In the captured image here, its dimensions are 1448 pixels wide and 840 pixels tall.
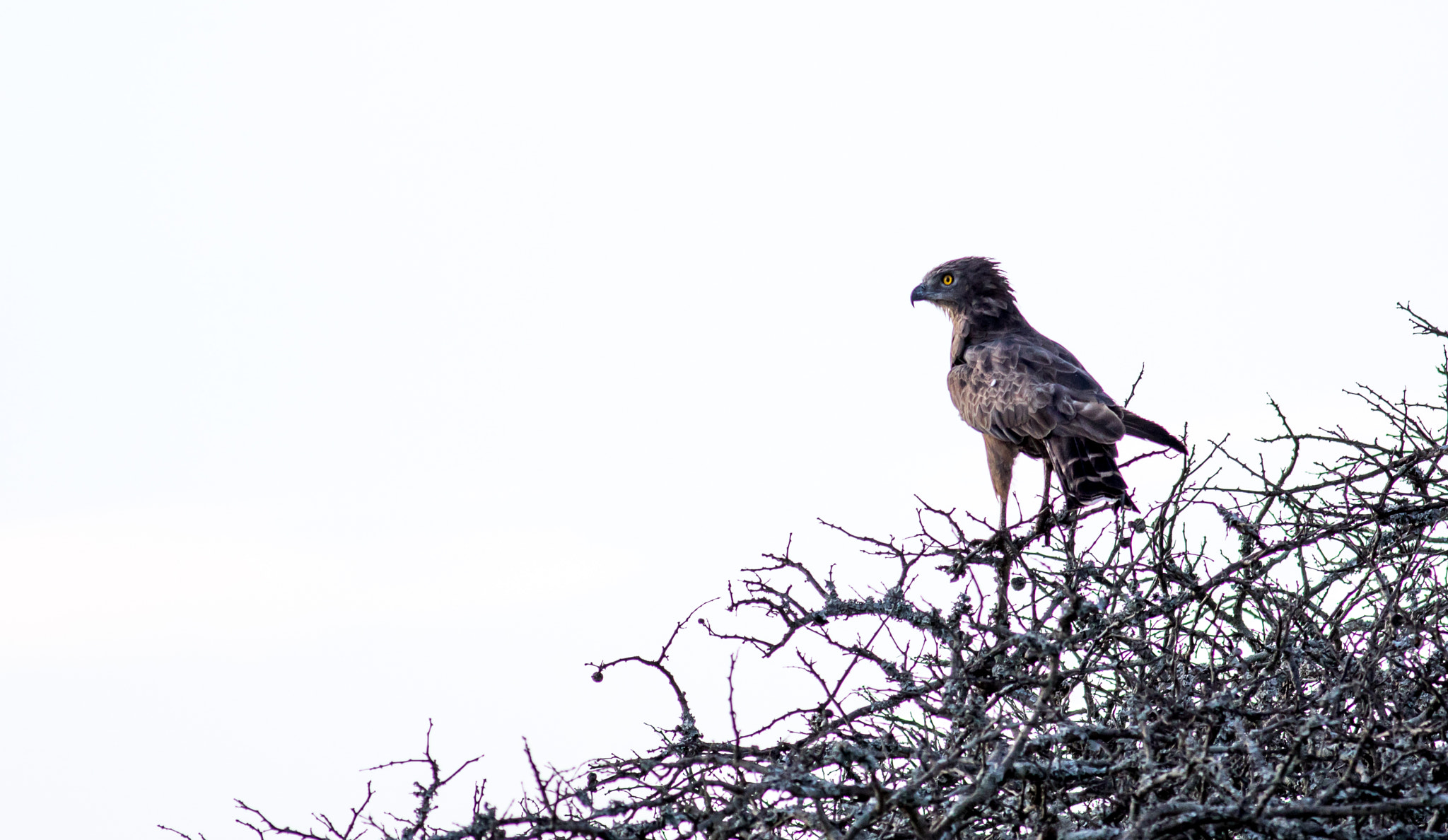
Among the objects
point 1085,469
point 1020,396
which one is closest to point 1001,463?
point 1020,396

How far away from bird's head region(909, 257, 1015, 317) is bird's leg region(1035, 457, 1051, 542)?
1942 mm

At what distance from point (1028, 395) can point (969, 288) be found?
2004 mm

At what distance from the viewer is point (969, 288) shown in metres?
10.1

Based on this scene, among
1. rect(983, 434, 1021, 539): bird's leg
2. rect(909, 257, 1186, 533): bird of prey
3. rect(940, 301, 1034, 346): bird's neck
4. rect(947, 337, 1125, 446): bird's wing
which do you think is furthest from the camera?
rect(940, 301, 1034, 346): bird's neck

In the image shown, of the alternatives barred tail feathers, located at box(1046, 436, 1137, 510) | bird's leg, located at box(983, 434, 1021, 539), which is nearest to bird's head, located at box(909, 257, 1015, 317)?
bird's leg, located at box(983, 434, 1021, 539)

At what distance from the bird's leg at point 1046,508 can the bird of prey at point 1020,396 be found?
0.05ft

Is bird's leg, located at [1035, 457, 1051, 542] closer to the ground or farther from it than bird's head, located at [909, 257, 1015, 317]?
closer to the ground

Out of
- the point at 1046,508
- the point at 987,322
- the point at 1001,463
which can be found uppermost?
the point at 987,322

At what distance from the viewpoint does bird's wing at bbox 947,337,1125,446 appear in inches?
304

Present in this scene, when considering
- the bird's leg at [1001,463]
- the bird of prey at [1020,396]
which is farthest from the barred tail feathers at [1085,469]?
the bird's leg at [1001,463]

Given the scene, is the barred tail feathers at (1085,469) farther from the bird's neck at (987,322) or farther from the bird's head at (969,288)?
the bird's head at (969,288)

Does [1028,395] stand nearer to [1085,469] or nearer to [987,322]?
[1085,469]

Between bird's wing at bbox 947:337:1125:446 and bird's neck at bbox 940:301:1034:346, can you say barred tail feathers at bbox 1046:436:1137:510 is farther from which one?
bird's neck at bbox 940:301:1034:346

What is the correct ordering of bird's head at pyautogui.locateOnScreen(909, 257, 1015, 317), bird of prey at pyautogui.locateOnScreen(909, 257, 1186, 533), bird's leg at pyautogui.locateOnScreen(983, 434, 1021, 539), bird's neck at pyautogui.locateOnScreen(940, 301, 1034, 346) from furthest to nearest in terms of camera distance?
bird's head at pyautogui.locateOnScreen(909, 257, 1015, 317) → bird's neck at pyautogui.locateOnScreen(940, 301, 1034, 346) → bird's leg at pyautogui.locateOnScreen(983, 434, 1021, 539) → bird of prey at pyautogui.locateOnScreen(909, 257, 1186, 533)
